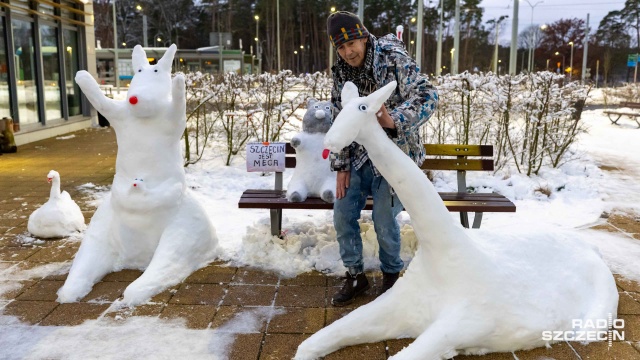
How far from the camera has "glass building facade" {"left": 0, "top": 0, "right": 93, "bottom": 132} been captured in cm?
1138

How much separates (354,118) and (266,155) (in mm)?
2418

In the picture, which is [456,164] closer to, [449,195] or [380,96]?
[449,195]

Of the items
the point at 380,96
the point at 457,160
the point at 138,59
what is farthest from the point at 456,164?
the point at 138,59

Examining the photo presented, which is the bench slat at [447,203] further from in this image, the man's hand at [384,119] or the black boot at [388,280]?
the man's hand at [384,119]

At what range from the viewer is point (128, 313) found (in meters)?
3.44

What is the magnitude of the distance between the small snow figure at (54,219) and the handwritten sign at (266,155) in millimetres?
1782

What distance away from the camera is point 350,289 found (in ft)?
11.9

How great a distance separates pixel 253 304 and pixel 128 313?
0.78 meters

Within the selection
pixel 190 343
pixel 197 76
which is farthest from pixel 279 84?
pixel 190 343

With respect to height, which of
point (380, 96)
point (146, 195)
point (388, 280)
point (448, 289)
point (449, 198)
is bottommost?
point (388, 280)

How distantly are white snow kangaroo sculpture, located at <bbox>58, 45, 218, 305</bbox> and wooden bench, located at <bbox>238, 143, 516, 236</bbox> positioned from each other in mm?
589

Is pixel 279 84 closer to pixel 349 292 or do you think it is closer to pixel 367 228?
pixel 367 228

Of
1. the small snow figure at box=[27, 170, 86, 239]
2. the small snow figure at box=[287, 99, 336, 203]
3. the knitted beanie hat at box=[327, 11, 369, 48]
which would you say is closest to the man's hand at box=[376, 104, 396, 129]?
the knitted beanie hat at box=[327, 11, 369, 48]

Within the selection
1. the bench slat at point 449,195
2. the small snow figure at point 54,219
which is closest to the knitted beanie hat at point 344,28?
the bench slat at point 449,195
